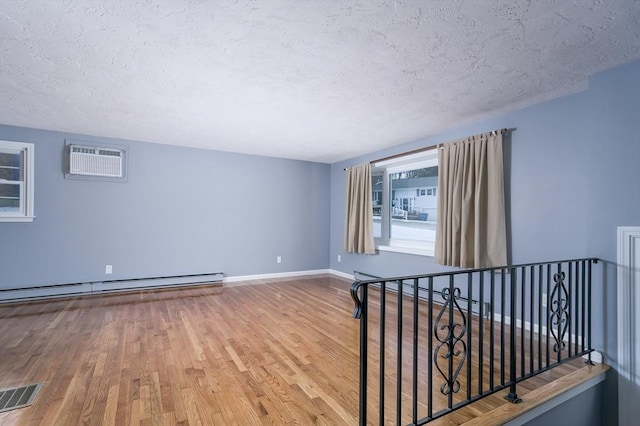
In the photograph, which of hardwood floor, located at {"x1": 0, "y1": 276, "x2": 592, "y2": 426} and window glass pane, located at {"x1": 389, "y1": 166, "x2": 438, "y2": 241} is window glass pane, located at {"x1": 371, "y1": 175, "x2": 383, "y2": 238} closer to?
window glass pane, located at {"x1": 389, "y1": 166, "x2": 438, "y2": 241}

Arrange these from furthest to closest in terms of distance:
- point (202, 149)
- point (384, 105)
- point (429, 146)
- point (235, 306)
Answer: point (202, 149) < point (429, 146) < point (235, 306) < point (384, 105)

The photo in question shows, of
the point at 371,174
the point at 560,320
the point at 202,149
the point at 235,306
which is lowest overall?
the point at 235,306

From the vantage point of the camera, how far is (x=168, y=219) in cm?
487

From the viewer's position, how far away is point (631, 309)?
224cm

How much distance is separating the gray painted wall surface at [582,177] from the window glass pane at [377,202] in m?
1.60

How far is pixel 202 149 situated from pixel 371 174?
114 inches

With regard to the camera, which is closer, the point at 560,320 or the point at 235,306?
the point at 560,320

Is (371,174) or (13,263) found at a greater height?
(371,174)

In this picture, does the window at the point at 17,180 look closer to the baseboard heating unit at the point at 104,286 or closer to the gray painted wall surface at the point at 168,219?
the gray painted wall surface at the point at 168,219

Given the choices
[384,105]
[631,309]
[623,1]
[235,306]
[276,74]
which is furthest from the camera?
[235,306]

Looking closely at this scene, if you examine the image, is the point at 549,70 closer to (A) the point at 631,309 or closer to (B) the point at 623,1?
(B) the point at 623,1

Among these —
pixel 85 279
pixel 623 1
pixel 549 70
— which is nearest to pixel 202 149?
pixel 85 279

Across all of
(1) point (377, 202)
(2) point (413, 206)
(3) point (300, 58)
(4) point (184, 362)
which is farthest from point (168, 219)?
(2) point (413, 206)

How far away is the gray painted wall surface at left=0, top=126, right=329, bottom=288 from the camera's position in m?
4.09
